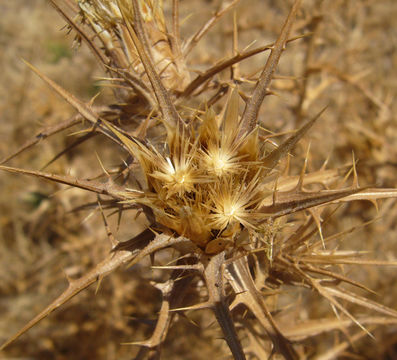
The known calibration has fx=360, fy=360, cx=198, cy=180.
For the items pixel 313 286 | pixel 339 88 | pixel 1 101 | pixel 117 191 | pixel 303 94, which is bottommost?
pixel 313 286

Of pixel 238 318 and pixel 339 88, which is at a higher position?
pixel 339 88

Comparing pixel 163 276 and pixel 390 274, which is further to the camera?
pixel 390 274

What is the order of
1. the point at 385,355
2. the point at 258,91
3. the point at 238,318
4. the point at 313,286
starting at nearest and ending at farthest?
1. the point at 258,91
2. the point at 313,286
3. the point at 238,318
4. the point at 385,355

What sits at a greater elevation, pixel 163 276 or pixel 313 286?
pixel 163 276

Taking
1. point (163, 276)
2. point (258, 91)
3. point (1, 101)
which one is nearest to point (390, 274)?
point (163, 276)

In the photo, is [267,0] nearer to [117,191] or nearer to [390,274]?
[390,274]

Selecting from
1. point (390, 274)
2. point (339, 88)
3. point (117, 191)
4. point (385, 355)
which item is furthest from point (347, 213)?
point (117, 191)

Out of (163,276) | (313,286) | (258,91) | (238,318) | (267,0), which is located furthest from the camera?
(267,0)

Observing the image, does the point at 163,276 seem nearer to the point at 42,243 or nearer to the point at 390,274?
the point at 42,243

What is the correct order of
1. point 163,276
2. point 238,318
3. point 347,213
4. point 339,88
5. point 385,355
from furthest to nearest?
point 339,88 < point 347,213 < point 385,355 < point 163,276 < point 238,318
